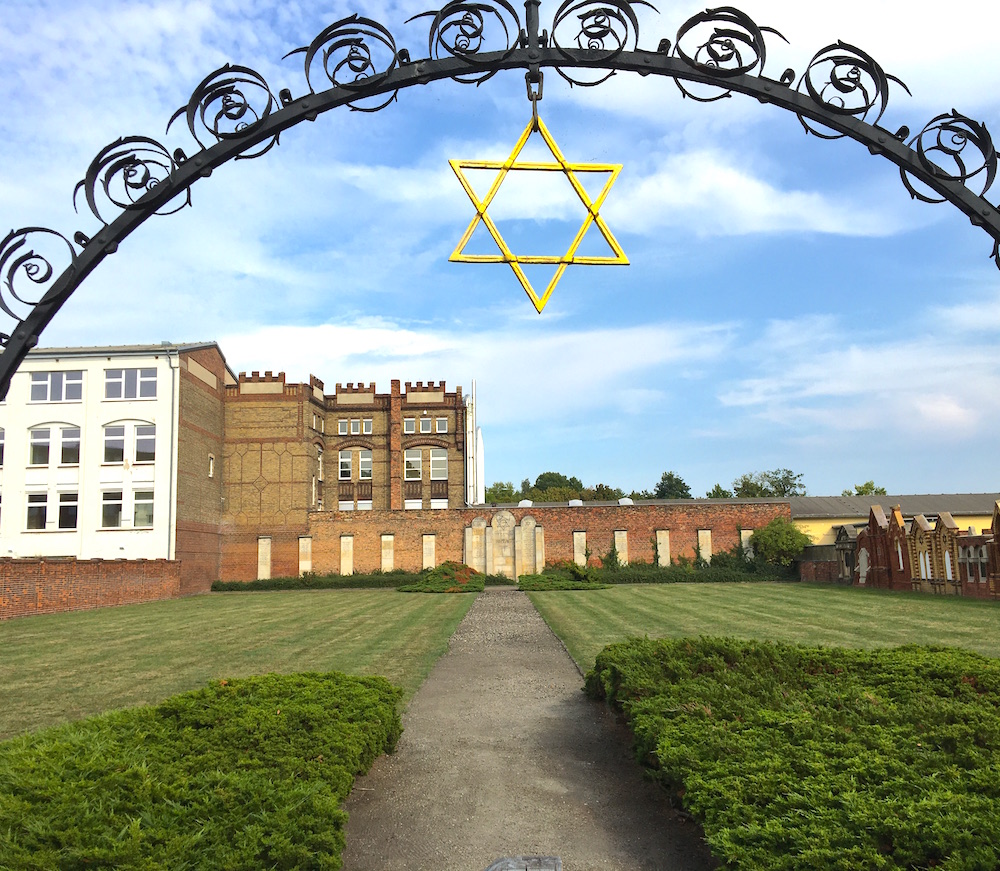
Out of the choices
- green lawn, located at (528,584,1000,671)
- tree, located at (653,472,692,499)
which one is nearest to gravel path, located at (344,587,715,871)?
green lawn, located at (528,584,1000,671)

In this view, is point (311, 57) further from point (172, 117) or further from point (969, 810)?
point (969, 810)

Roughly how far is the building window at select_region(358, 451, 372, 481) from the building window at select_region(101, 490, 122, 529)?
1788 cm

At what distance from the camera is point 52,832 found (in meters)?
4.43

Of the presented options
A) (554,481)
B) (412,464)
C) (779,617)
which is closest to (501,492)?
(554,481)

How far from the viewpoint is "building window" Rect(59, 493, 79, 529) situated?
38031mm

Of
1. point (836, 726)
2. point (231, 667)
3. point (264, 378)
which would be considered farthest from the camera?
point (264, 378)

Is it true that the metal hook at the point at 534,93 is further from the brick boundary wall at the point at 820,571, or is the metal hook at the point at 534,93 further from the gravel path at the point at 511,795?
the brick boundary wall at the point at 820,571

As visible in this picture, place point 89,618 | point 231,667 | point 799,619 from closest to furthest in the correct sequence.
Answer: point 231,667, point 799,619, point 89,618

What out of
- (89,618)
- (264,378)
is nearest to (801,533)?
(264,378)

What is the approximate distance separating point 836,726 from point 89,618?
24604 millimetres

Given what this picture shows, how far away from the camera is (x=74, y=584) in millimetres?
28047

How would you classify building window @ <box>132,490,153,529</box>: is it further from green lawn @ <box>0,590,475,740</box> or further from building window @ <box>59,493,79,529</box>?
green lawn @ <box>0,590,475,740</box>

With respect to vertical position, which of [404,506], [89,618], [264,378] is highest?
[264,378]

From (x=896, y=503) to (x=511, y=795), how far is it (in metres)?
50.6
